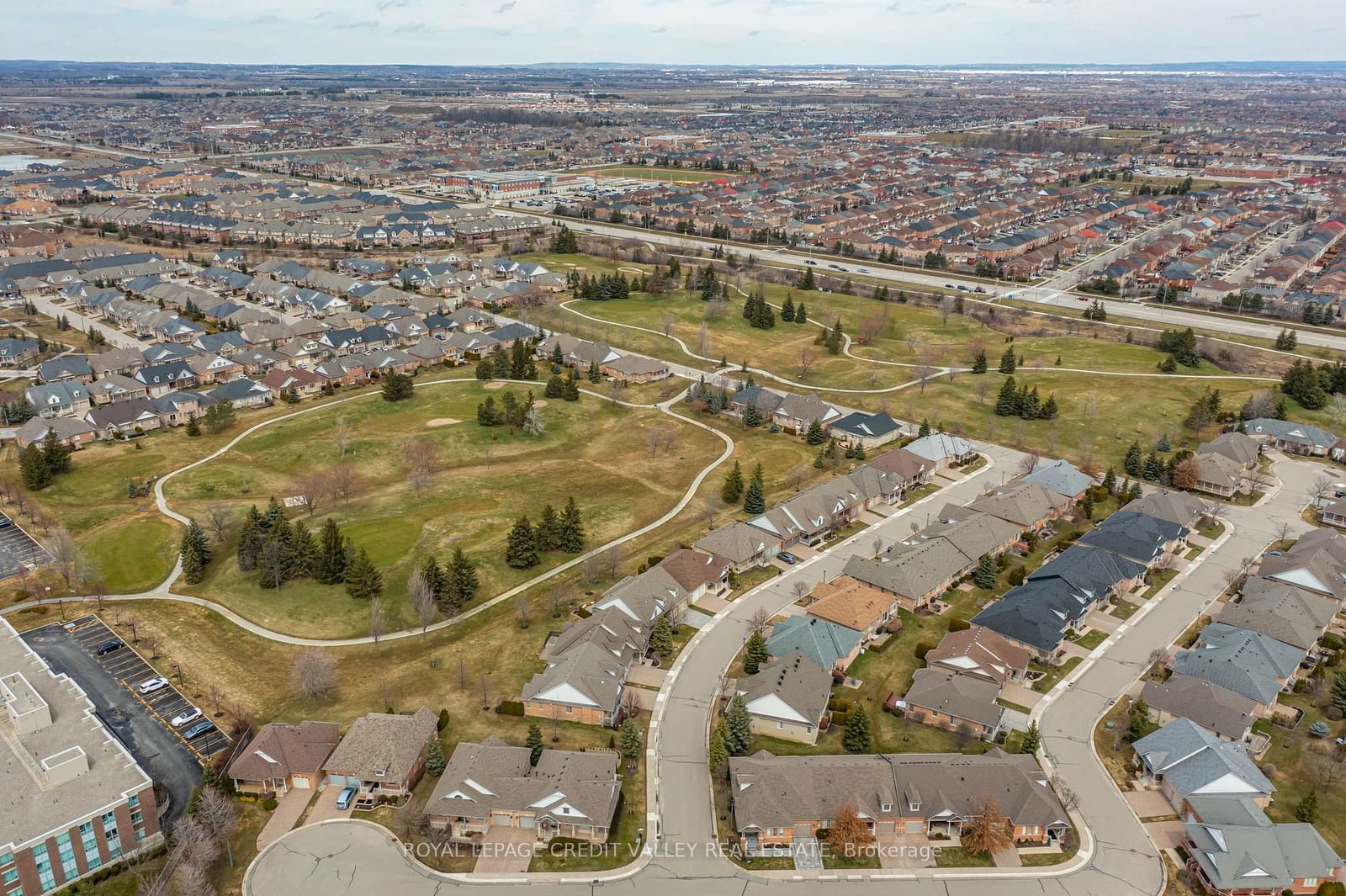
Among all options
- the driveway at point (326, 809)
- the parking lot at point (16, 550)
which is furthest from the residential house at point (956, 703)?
the parking lot at point (16, 550)

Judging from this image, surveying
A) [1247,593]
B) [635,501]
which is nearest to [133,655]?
[635,501]

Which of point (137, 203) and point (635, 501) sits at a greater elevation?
point (137, 203)

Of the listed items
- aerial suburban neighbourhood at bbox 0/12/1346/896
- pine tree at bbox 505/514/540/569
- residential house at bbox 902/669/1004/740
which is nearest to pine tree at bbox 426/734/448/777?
aerial suburban neighbourhood at bbox 0/12/1346/896

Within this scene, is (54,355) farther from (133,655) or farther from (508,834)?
(508,834)

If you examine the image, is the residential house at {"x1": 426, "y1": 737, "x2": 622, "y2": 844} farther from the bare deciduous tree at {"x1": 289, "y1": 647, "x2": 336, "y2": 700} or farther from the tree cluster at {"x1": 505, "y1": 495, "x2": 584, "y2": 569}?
the tree cluster at {"x1": 505, "y1": 495, "x2": 584, "y2": 569}

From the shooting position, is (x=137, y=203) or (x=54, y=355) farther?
(x=137, y=203)

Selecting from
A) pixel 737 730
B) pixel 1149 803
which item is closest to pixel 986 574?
pixel 1149 803
